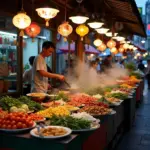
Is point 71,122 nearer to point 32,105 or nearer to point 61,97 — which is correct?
point 32,105

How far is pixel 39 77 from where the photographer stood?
6.89 meters

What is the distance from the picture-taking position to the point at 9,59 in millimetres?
8625

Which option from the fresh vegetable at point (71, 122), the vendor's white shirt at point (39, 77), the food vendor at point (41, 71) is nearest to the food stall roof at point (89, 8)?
the food vendor at point (41, 71)

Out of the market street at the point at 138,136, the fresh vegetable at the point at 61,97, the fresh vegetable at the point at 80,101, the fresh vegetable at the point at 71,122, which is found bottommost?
the market street at the point at 138,136

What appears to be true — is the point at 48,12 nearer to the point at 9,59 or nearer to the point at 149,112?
the point at 9,59

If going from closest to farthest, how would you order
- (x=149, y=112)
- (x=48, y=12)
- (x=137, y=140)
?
(x=48, y=12), (x=137, y=140), (x=149, y=112)

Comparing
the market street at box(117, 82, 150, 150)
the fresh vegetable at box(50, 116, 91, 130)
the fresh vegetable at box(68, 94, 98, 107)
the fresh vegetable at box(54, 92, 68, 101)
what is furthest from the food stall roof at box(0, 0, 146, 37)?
the market street at box(117, 82, 150, 150)

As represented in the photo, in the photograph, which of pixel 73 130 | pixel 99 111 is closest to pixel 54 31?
pixel 99 111

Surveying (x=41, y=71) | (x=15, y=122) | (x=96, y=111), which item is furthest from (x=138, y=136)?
(x=15, y=122)

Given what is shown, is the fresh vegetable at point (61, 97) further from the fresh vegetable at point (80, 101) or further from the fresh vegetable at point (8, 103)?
the fresh vegetable at point (8, 103)

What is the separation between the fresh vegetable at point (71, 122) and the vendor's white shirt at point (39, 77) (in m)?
2.60

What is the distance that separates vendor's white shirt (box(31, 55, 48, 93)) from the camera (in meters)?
6.74

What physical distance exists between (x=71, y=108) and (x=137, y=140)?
3020 mm

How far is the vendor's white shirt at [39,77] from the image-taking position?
6738 millimetres
